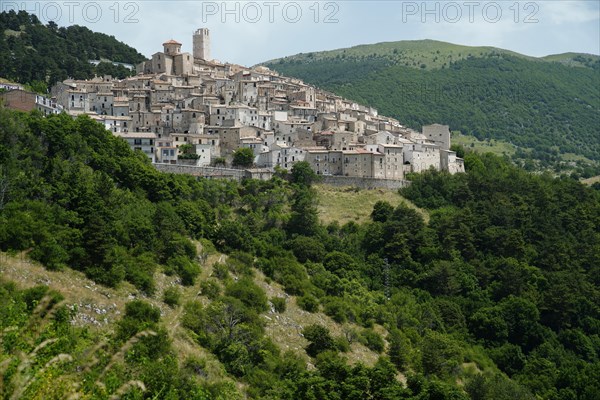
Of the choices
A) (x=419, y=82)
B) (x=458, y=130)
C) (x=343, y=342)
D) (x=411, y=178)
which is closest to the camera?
(x=343, y=342)

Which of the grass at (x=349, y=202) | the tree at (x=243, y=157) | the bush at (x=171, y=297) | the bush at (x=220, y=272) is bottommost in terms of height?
the bush at (x=171, y=297)

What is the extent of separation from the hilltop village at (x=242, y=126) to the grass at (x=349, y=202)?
5.17 ft

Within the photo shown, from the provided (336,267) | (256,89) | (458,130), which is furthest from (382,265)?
(458,130)

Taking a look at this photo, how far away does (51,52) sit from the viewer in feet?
247

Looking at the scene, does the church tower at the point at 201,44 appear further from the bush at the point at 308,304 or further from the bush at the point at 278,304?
the bush at the point at 278,304

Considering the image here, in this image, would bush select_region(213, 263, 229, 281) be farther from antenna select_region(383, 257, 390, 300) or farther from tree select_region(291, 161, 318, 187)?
tree select_region(291, 161, 318, 187)

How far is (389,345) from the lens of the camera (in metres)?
38.8

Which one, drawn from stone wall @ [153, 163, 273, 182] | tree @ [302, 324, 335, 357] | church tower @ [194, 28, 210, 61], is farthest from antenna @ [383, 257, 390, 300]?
church tower @ [194, 28, 210, 61]

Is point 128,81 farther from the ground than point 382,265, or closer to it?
farther from the ground

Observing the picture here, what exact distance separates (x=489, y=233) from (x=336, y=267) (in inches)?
552

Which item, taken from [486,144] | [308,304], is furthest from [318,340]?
[486,144]

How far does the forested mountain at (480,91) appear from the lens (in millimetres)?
140875

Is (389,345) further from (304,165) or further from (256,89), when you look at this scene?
(256,89)

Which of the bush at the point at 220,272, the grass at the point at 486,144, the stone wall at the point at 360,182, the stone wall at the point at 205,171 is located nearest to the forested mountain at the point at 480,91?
the grass at the point at 486,144
